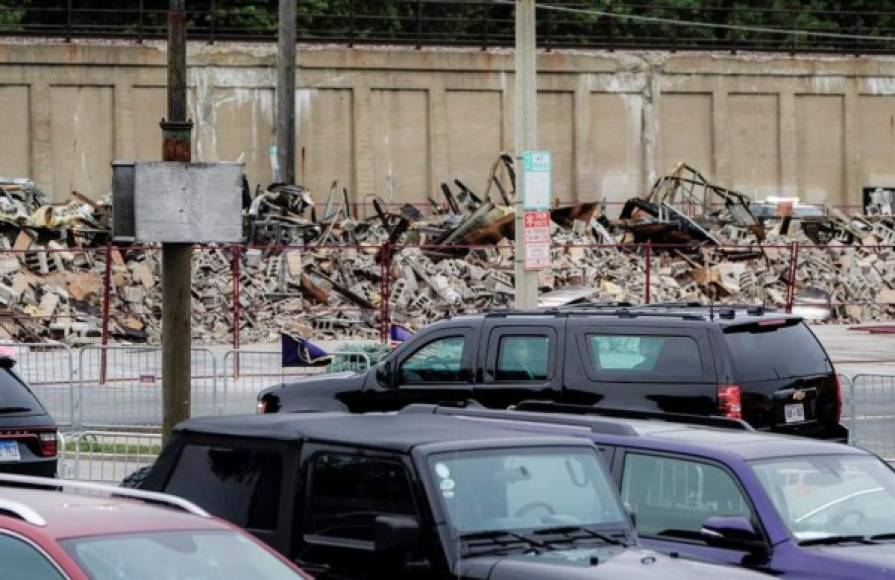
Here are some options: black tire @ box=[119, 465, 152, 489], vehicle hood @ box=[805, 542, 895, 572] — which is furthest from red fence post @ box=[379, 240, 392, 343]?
vehicle hood @ box=[805, 542, 895, 572]

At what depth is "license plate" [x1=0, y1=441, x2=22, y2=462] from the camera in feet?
46.7

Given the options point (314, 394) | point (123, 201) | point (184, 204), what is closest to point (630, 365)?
point (314, 394)

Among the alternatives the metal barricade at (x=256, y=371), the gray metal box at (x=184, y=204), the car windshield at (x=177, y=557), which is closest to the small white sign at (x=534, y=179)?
the metal barricade at (x=256, y=371)

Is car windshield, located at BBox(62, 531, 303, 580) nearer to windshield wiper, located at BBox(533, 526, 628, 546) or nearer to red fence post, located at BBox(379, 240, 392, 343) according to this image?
windshield wiper, located at BBox(533, 526, 628, 546)

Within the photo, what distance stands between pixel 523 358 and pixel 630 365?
977mm

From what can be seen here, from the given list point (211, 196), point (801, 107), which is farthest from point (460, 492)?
point (801, 107)

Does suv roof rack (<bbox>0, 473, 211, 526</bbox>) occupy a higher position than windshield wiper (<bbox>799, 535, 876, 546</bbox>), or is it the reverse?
suv roof rack (<bbox>0, 473, 211, 526</bbox>)

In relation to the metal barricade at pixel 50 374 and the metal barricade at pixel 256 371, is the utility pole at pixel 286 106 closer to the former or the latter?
the metal barricade at pixel 256 371

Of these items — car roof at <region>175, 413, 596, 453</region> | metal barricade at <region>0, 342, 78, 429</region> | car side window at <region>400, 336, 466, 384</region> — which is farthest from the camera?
metal barricade at <region>0, 342, 78, 429</region>

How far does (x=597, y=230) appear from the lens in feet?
135

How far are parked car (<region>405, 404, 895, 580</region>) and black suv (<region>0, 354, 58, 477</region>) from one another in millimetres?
5129

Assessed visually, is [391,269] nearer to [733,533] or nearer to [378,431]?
[733,533]

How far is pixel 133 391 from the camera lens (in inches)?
886

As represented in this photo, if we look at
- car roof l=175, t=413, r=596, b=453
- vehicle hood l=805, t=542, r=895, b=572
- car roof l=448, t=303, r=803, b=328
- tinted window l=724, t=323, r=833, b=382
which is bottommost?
vehicle hood l=805, t=542, r=895, b=572
